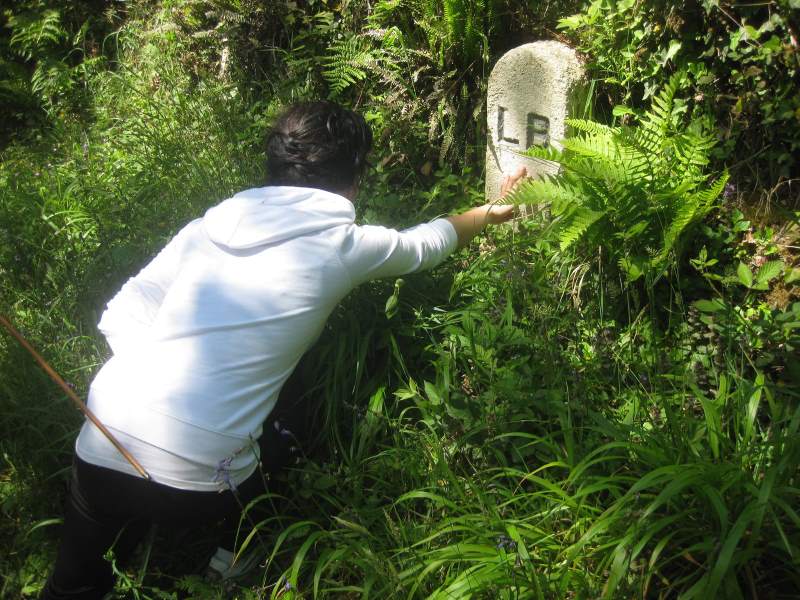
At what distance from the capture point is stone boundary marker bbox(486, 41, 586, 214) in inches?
128

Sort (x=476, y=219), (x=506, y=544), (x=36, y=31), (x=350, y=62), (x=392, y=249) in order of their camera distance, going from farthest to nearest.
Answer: (x=36, y=31)
(x=350, y=62)
(x=476, y=219)
(x=392, y=249)
(x=506, y=544)

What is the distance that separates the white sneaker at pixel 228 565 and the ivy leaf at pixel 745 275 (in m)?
2.10

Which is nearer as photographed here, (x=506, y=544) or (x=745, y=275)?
(x=506, y=544)

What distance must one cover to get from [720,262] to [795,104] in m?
0.67

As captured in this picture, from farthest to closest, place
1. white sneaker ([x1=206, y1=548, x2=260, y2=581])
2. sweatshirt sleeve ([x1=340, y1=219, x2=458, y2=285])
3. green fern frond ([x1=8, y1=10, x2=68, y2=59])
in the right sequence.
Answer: green fern frond ([x1=8, y1=10, x2=68, y2=59]) → white sneaker ([x1=206, y1=548, x2=260, y2=581]) → sweatshirt sleeve ([x1=340, y1=219, x2=458, y2=285])

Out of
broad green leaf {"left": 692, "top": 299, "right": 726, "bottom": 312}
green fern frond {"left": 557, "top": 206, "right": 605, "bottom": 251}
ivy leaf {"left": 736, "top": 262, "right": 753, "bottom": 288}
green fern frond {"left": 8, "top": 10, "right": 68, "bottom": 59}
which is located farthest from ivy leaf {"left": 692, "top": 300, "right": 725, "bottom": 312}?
green fern frond {"left": 8, "top": 10, "right": 68, "bottom": 59}

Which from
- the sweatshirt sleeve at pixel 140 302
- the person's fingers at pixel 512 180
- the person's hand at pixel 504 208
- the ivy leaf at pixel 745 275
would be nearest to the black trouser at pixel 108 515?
the sweatshirt sleeve at pixel 140 302

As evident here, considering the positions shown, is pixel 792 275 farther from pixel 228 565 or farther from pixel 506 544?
pixel 228 565

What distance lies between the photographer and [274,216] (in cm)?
230

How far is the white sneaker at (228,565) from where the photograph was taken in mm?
2512

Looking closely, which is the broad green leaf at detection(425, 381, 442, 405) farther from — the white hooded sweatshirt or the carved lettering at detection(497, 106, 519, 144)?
the carved lettering at detection(497, 106, 519, 144)

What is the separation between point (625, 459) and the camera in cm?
229

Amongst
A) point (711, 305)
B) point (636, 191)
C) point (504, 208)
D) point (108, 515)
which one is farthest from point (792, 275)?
point (108, 515)

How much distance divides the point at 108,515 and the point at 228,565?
0.50m
